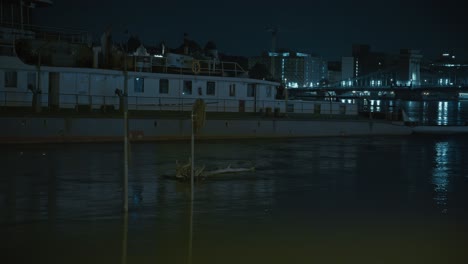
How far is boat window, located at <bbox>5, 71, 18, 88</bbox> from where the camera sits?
2786 cm

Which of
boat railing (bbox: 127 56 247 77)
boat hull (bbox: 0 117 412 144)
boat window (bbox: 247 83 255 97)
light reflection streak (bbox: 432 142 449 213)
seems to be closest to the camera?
light reflection streak (bbox: 432 142 449 213)

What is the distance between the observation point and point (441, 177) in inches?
817

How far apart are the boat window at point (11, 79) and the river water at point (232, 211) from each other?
4.45 m

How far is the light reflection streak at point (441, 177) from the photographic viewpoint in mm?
16016

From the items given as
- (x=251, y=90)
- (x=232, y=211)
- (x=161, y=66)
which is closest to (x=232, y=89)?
(x=251, y=90)

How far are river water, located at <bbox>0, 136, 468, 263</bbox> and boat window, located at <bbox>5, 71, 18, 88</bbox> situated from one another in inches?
175

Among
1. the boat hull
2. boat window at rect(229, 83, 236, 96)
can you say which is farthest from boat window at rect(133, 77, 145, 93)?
boat window at rect(229, 83, 236, 96)

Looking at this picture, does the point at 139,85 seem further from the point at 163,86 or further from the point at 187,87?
the point at 187,87

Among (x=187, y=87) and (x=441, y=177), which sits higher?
(x=187, y=87)

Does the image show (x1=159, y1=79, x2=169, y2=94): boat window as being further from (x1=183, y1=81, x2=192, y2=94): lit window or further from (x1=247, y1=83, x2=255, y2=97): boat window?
(x1=247, y1=83, x2=255, y2=97): boat window

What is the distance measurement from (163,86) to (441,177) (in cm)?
1548

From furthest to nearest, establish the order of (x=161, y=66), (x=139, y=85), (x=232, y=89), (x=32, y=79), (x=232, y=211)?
1. (x=232, y=89)
2. (x=161, y=66)
3. (x=139, y=85)
4. (x=32, y=79)
5. (x=232, y=211)

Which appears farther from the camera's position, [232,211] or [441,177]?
[441,177]

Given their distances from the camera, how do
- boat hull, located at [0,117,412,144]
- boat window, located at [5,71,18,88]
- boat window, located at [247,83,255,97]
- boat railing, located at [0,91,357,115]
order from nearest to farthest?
boat hull, located at [0,117,412,144]
boat window, located at [5,71,18,88]
boat railing, located at [0,91,357,115]
boat window, located at [247,83,255,97]
